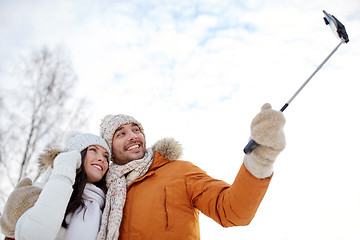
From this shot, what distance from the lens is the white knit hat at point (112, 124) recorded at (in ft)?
10.3

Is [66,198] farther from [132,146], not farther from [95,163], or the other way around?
[132,146]

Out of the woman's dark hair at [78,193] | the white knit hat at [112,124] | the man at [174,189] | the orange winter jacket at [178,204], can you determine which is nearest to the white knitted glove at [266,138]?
the man at [174,189]

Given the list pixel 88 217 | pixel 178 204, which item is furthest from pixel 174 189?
pixel 88 217

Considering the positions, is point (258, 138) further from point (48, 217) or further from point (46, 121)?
point (46, 121)

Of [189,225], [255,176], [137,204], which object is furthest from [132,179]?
[255,176]

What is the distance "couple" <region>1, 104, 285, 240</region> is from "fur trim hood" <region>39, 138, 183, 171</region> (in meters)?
0.01

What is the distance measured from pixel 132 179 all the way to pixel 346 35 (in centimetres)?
197

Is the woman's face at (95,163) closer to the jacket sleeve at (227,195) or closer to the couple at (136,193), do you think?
the couple at (136,193)

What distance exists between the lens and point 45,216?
1801mm

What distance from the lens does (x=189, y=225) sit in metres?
2.28

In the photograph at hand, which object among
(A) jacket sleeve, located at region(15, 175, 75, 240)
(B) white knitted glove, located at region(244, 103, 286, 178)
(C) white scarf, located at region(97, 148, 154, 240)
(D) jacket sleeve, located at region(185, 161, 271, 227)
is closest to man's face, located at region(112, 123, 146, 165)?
(C) white scarf, located at region(97, 148, 154, 240)

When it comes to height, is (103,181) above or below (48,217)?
above

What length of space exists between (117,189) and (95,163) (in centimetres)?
29

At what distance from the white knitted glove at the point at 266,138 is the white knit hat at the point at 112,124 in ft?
5.79
